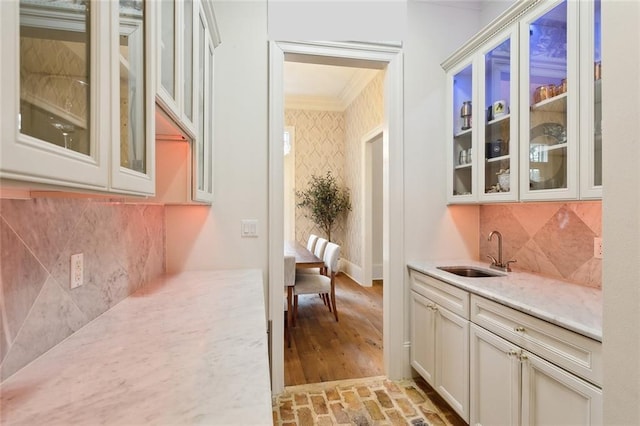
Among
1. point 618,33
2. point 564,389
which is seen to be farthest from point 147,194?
point 564,389

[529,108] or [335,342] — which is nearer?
[529,108]

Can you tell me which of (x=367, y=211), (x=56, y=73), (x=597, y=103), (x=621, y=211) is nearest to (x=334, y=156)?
(x=367, y=211)

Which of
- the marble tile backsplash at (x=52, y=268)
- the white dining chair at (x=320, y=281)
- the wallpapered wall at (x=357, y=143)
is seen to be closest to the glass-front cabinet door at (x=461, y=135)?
the white dining chair at (x=320, y=281)

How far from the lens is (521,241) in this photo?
2.10m

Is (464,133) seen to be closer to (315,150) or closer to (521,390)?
(521,390)

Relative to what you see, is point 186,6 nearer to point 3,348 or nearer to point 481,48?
point 3,348

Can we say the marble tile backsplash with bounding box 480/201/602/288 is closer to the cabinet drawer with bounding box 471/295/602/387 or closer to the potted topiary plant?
the cabinet drawer with bounding box 471/295/602/387

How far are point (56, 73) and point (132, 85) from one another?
257mm

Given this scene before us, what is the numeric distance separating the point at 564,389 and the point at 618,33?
125 centimetres

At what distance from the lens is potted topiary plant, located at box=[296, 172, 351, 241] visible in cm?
539

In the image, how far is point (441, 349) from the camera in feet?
6.48

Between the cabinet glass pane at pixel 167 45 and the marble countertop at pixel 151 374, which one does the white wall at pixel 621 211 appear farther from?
the cabinet glass pane at pixel 167 45

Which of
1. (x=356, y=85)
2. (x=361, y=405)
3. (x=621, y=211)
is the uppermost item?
(x=356, y=85)

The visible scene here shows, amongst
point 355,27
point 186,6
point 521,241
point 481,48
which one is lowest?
point 521,241
